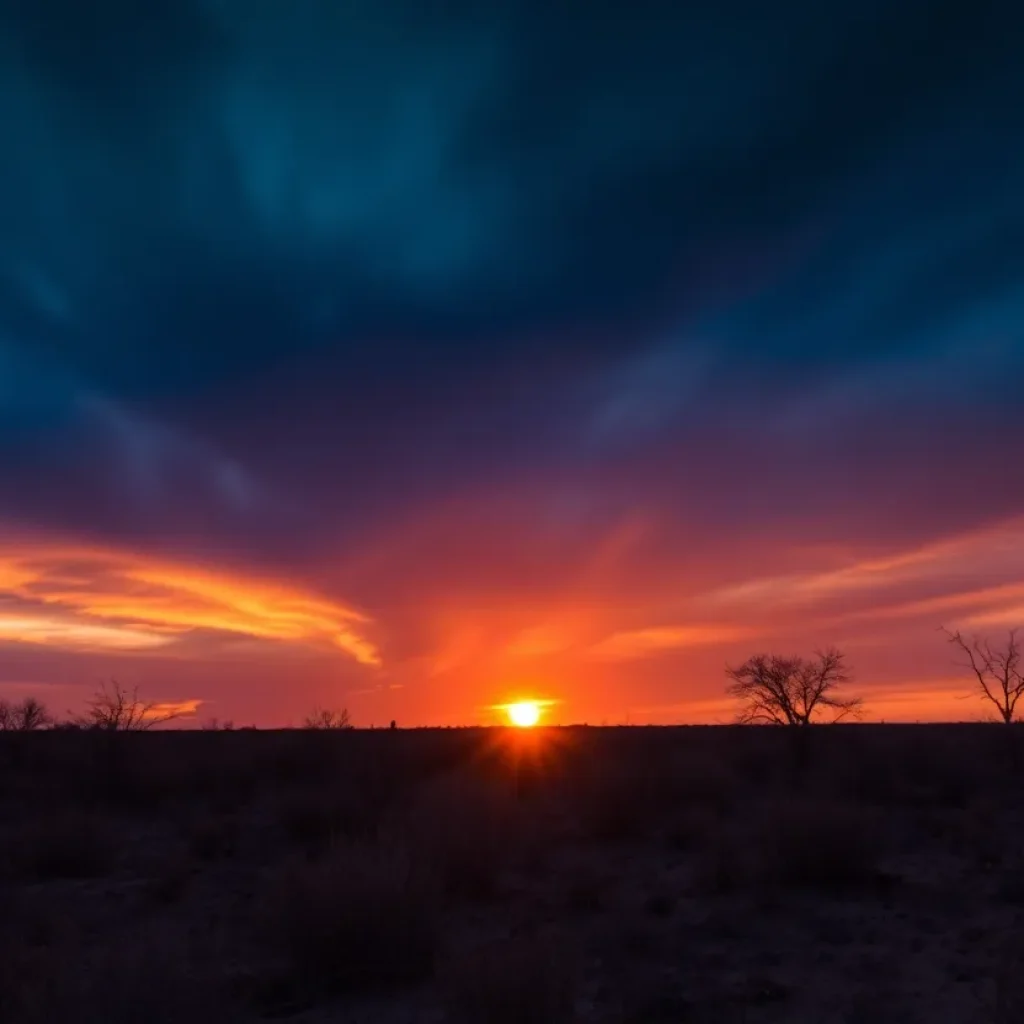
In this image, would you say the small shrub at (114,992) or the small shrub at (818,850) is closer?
the small shrub at (114,992)

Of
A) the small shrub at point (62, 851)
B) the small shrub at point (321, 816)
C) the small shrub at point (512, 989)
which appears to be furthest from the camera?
the small shrub at point (321, 816)

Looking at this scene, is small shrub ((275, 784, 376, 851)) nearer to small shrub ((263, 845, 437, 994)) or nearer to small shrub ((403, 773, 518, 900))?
small shrub ((403, 773, 518, 900))

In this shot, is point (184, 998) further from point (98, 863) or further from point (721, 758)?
point (721, 758)

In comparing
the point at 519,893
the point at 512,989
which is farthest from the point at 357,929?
the point at 519,893

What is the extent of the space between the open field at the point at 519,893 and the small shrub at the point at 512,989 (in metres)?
0.04

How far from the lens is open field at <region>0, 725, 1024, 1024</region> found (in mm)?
13141

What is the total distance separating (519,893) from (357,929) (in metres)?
5.12

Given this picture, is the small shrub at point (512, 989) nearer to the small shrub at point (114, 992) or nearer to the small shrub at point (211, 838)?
the small shrub at point (114, 992)

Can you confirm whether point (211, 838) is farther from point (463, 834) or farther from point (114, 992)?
point (114, 992)

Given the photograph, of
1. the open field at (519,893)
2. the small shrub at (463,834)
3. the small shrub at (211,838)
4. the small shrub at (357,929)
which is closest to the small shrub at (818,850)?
the open field at (519,893)

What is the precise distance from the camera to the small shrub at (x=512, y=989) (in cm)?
1196

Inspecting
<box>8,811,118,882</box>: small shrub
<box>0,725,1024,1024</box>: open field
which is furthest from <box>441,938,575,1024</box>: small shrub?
<box>8,811,118,882</box>: small shrub

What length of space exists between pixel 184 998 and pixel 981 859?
15.6m

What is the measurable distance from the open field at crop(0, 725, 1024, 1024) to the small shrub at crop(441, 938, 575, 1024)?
36 millimetres
